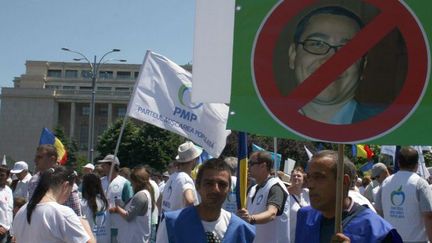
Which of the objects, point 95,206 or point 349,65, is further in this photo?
point 95,206

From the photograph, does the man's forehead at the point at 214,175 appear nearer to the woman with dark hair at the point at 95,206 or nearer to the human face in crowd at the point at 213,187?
the human face in crowd at the point at 213,187

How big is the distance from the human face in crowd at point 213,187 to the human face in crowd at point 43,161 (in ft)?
11.2

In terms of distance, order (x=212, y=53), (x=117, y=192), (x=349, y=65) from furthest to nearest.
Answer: (x=117, y=192) < (x=212, y=53) < (x=349, y=65)

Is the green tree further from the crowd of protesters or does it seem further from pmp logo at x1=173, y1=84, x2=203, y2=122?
pmp logo at x1=173, y1=84, x2=203, y2=122

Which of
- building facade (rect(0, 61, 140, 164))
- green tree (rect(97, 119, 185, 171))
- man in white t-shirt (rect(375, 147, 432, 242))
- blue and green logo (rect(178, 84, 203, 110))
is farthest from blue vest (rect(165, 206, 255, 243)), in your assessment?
building facade (rect(0, 61, 140, 164))

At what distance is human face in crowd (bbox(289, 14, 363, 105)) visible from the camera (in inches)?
125

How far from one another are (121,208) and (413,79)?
6.71 meters

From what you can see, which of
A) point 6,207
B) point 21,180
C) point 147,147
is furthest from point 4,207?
point 147,147

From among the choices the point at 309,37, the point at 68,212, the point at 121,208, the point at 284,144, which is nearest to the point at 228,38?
the point at 309,37

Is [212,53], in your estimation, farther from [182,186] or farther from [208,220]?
[182,186]

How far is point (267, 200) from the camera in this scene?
Result: 261 inches

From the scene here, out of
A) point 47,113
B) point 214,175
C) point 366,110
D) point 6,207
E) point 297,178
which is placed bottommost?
point 6,207

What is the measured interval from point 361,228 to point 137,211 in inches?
238

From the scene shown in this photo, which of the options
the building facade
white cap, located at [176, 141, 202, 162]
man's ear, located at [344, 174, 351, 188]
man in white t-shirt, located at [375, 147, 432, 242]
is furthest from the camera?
the building facade
